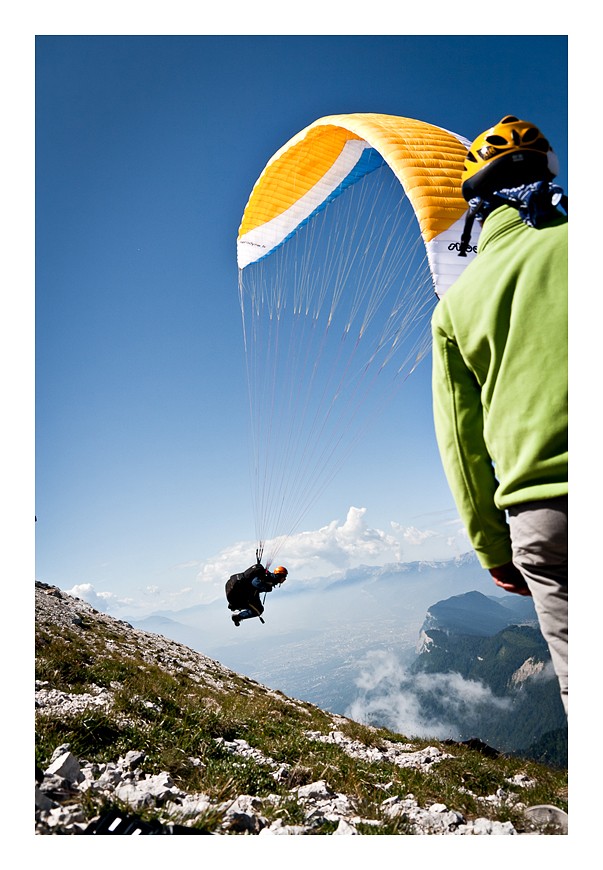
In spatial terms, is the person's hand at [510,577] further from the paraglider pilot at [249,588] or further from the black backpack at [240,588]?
the black backpack at [240,588]

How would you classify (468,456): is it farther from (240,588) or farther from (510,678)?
(510,678)

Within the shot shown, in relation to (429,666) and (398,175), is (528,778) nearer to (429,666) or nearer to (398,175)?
(398,175)

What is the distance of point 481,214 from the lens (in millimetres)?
1553

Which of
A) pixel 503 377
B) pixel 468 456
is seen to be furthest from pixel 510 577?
pixel 503 377

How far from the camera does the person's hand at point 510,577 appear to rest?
4.67 feet

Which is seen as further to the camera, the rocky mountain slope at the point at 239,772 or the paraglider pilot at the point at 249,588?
the paraglider pilot at the point at 249,588

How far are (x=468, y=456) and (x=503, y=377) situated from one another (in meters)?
0.23

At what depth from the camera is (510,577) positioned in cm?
143

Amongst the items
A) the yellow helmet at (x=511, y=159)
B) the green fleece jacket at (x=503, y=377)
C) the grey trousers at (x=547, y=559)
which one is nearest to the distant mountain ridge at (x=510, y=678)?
the grey trousers at (x=547, y=559)

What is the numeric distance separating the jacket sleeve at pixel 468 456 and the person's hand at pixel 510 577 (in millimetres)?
23

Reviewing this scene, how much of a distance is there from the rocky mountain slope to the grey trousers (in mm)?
1189

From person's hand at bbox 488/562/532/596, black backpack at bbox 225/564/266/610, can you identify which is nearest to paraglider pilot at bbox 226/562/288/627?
black backpack at bbox 225/564/266/610

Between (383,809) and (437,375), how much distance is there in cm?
217

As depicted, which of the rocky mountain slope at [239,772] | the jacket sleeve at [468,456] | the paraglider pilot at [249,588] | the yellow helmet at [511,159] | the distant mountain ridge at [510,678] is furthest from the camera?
the distant mountain ridge at [510,678]
